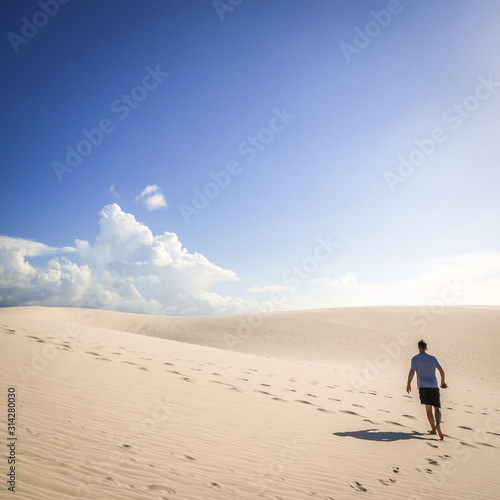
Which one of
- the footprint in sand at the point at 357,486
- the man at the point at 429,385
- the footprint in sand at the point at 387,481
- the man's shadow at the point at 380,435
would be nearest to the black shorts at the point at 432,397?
the man at the point at 429,385

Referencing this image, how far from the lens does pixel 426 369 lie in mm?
7438

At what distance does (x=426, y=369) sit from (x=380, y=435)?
1.93 m

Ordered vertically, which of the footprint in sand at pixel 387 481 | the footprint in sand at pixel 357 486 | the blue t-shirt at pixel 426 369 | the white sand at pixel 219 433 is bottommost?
the footprint in sand at pixel 387 481

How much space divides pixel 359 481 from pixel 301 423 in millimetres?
2342

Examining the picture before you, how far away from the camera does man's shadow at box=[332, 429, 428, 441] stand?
6.61 metres

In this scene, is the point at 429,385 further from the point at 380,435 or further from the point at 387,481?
the point at 387,481

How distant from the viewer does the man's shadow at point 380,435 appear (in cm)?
661

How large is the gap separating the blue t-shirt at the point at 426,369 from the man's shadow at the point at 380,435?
1.11 meters

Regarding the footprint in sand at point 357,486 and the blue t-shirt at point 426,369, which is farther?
the blue t-shirt at point 426,369

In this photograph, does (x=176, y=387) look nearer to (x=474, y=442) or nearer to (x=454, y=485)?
(x=454, y=485)

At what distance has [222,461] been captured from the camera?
4539 millimetres

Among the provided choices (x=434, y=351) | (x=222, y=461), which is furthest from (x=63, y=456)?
(x=434, y=351)

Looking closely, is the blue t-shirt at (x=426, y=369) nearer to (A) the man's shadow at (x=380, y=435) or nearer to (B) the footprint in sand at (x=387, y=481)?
(A) the man's shadow at (x=380, y=435)

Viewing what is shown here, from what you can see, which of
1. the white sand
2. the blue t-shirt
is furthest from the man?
the white sand
